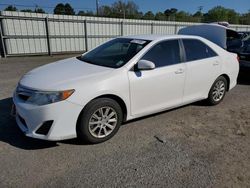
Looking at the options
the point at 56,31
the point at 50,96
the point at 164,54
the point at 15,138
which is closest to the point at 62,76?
the point at 50,96

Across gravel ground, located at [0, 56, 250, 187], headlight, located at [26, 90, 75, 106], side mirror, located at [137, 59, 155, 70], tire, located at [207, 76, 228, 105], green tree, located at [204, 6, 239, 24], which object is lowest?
gravel ground, located at [0, 56, 250, 187]

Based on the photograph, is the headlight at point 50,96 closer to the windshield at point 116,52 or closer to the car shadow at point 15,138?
the car shadow at point 15,138

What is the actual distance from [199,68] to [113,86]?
199 centimetres

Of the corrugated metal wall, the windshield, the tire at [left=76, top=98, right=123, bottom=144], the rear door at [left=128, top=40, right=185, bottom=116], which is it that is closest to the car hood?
the windshield

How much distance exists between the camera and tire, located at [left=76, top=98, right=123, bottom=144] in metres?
3.11

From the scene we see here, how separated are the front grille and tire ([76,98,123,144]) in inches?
15.3

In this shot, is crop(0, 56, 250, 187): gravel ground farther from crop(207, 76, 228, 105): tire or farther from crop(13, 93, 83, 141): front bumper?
crop(207, 76, 228, 105): tire

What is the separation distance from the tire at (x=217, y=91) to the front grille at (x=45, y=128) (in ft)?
11.1

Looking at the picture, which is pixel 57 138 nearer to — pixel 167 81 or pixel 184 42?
pixel 167 81

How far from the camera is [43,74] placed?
3.42 meters

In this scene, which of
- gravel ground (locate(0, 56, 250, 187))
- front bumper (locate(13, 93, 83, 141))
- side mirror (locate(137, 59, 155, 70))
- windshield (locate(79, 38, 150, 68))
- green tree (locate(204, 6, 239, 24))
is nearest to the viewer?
gravel ground (locate(0, 56, 250, 187))

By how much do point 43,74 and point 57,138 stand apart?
104cm

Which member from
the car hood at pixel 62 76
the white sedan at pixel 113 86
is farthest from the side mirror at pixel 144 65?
the car hood at pixel 62 76

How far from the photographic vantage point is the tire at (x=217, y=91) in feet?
15.8
